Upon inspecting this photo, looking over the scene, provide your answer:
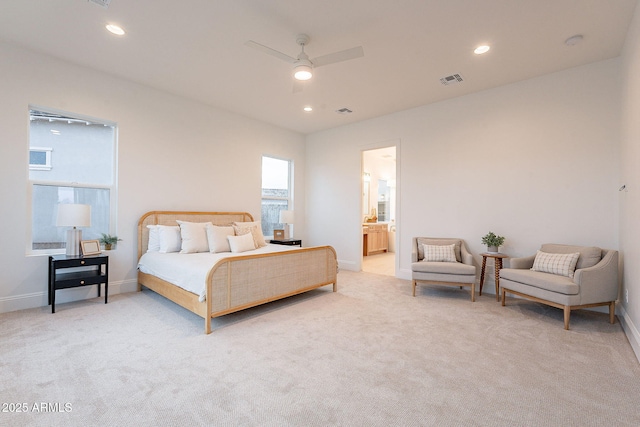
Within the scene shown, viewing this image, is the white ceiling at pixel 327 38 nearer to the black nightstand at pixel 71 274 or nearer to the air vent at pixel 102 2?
the air vent at pixel 102 2

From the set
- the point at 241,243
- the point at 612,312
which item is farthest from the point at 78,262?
the point at 612,312

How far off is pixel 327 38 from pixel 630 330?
399 centimetres

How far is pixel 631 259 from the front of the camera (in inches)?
107

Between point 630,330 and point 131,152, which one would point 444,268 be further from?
point 131,152

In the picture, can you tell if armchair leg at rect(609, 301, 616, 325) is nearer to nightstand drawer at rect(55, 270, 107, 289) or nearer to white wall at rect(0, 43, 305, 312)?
white wall at rect(0, 43, 305, 312)

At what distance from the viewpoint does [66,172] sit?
3795 mm

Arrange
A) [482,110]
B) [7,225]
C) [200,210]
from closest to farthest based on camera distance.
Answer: [7,225] → [482,110] → [200,210]

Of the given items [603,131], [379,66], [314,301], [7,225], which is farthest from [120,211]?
[603,131]

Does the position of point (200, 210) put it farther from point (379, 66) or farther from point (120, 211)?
point (379, 66)

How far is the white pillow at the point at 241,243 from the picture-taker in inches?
166

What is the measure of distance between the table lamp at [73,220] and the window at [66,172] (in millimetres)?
354

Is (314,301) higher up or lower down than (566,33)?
lower down

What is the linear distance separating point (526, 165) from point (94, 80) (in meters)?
5.91

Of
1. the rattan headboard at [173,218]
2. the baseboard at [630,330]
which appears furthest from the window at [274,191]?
the baseboard at [630,330]
